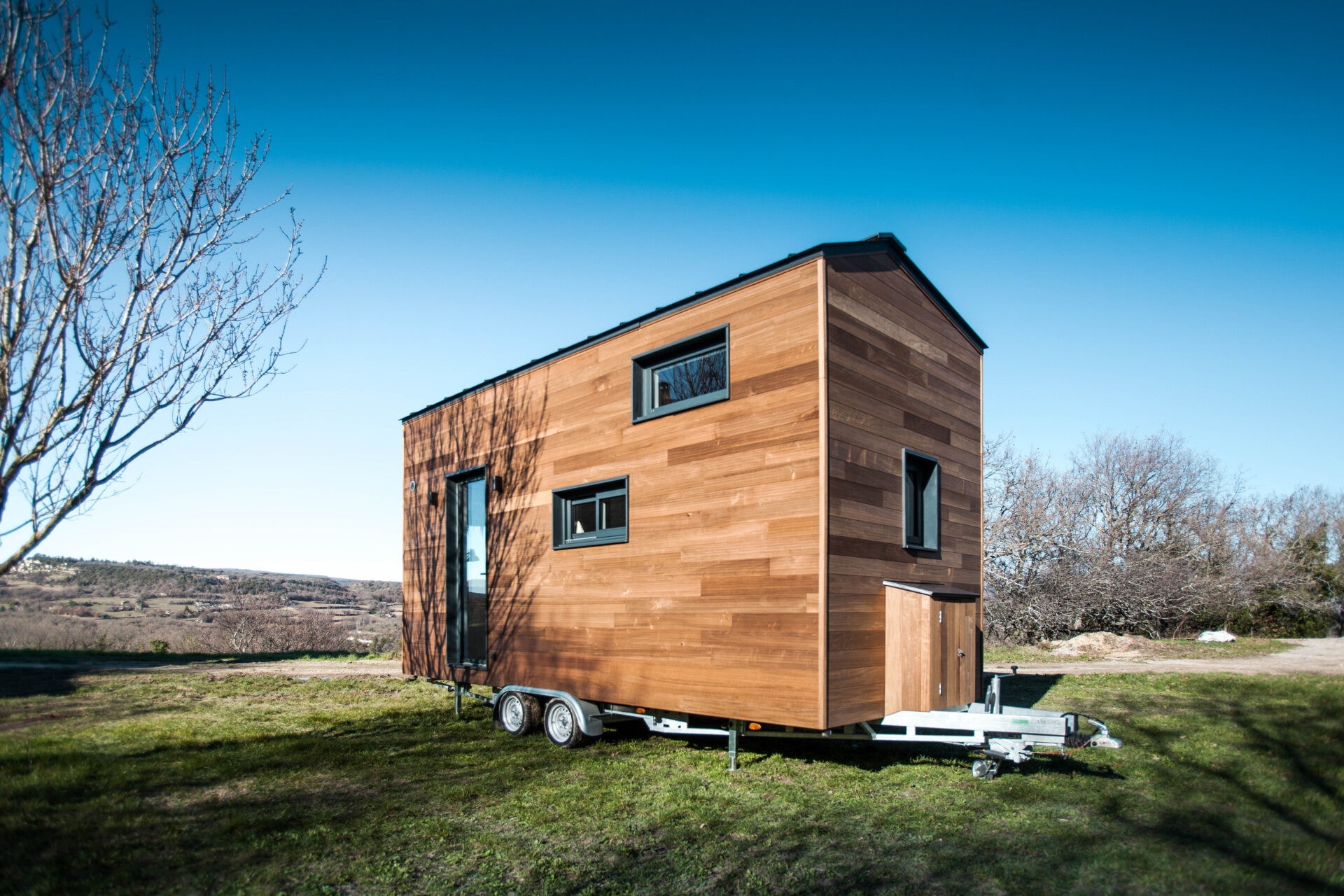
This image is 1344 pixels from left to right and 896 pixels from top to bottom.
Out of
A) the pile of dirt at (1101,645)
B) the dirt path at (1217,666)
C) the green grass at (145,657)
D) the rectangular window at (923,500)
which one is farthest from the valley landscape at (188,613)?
the pile of dirt at (1101,645)

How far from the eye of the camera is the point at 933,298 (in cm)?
810

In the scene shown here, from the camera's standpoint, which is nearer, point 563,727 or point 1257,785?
point 1257,785

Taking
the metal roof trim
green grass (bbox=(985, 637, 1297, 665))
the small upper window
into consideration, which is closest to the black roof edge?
the small upper window

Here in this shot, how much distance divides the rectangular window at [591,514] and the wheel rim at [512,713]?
5.96ft

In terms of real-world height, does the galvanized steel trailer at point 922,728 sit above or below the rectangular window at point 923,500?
below

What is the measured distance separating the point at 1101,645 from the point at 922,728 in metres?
15.5

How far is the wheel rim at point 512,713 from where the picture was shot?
861 cm

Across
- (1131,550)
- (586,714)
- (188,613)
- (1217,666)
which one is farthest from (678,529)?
(188,613)

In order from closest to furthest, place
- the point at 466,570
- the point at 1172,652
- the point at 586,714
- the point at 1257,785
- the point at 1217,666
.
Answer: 1. the point at 1257,785
2. the point at 586,714
3. the point at 466,570
4. the point at 1217,666
5. the point at 1172,652

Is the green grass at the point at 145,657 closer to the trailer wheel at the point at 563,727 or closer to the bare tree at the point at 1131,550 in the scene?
the trailer wheel at the point at 563,727

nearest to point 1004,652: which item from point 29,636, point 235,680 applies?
point 235,680

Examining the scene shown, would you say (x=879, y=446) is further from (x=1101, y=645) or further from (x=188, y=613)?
(x=188, y=613)

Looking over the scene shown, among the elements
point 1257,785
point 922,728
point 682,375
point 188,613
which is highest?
point 682,375

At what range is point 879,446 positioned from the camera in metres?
6.93
